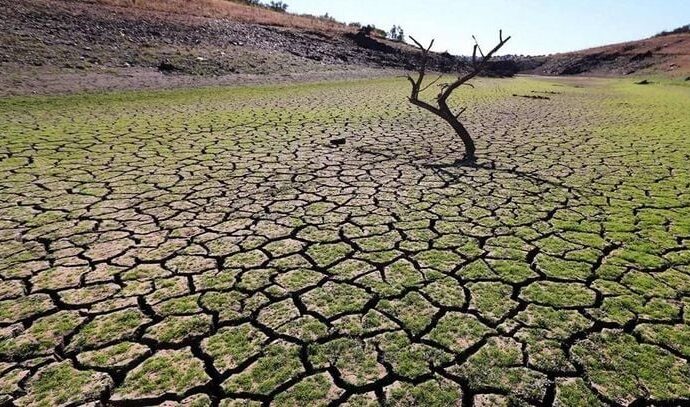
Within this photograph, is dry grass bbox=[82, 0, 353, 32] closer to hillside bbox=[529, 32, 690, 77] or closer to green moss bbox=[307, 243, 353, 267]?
green moss bbox=[307, 243, 353, 267]

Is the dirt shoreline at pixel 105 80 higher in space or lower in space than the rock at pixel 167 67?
lower

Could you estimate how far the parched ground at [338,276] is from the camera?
2.19m

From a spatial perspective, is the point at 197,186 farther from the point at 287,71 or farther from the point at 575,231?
the point at 287,71

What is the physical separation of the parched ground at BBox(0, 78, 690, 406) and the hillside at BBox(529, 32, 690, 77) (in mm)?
29594

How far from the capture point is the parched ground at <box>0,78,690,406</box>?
219 cm

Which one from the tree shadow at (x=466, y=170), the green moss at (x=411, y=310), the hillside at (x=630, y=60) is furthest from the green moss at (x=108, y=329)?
the hillside at (x=630, y=60)

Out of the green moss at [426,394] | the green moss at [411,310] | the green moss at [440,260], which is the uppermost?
the green moss at [440,260]

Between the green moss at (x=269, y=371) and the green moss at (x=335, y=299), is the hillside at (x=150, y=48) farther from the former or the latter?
the green moss at (x=269, y=371)

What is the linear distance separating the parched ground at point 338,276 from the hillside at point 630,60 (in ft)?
97.1

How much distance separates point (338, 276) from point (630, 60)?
4221 centimetres

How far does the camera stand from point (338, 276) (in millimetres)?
3150

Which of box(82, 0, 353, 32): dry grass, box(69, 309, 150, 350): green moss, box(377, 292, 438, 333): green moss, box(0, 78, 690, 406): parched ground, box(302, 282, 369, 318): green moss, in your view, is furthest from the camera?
box(82, 0, 353, 32): dry grass

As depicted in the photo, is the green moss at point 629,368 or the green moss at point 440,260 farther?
the green moss at point 440,260

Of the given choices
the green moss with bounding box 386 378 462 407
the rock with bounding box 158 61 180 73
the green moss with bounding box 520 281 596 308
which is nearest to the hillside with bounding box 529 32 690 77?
the rock with bounding box 158 61 180 73
